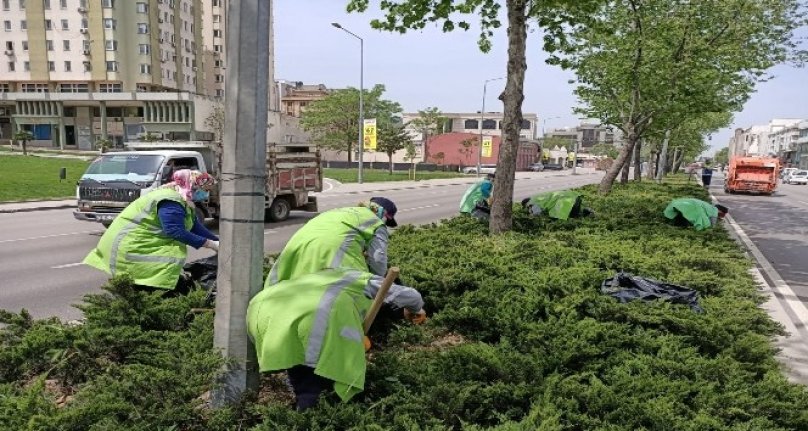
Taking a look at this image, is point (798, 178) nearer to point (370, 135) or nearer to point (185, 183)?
point (370, 135)

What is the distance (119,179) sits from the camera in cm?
1105

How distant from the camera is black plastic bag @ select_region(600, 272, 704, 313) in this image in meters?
5.27

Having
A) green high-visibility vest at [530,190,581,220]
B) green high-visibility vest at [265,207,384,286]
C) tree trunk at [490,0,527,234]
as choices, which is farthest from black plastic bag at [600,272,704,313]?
green high-visibility vest at [530,190,581,220]

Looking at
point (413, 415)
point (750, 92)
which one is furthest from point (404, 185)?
point (413, 415)

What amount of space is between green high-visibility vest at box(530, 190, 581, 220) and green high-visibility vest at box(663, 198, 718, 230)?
6.25ft

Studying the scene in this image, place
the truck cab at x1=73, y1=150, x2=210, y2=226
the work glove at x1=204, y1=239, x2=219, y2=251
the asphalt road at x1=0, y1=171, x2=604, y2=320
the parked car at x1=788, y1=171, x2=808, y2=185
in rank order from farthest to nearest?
the parked car at x1=788, y1=171, x2=808, y2=185 → the truck cab at x1=73, y1=150, x2=210, y2=226 → the asphalt road at x1=0, y1=171, x2=604, y2=320 → the work glove at x1=204, y1=239, x2=219, y2=251

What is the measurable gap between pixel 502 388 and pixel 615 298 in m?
2.45

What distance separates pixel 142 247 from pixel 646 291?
474 centimetres

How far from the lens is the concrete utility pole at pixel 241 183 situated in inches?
118

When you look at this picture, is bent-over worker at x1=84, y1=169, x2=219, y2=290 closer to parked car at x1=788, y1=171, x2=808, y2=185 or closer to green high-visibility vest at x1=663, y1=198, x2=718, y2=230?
green high-visibility vest at x1=663, y1=198, x2=718, y2=230

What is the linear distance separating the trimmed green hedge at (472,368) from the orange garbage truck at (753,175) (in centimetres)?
2943

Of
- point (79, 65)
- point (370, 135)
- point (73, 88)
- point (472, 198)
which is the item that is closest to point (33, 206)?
point (472, 198)

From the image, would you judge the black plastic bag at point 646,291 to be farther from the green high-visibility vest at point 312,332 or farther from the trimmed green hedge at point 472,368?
the green high-visibility vest at point 312,332

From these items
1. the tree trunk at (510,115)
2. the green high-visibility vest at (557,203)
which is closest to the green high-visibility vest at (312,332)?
the tree trunk at (510,115)
